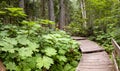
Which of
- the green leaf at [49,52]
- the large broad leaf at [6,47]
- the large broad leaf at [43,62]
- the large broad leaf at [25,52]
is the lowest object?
the large broad leaf at [43,62]

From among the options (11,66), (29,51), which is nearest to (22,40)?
(29,51)

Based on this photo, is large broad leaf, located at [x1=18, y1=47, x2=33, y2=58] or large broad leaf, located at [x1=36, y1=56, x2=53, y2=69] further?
Result: large broad leaf, located at [x1=36, y1=56, x2=53, y2=69]

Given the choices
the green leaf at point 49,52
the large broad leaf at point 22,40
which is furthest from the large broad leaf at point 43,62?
the large broad leaf at point 22,40

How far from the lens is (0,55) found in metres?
5.70

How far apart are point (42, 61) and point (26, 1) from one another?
14067 millimetres

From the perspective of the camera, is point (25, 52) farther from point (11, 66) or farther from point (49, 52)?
point (49, 52)

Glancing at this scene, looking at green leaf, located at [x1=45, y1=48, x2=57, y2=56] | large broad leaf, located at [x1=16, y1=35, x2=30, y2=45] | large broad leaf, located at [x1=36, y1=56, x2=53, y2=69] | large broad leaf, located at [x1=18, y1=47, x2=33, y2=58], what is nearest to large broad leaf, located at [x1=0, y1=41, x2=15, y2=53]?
large broad leaf, located at [x1=18, y1=47, x2=33, y2=58]

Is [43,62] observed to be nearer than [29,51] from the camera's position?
No

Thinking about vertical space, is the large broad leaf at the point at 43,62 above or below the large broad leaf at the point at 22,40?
below

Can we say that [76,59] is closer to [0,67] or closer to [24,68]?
[24,68]

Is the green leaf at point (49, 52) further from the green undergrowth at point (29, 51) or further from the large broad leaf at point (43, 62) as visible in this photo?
the large broad leaf at point (43, 62)

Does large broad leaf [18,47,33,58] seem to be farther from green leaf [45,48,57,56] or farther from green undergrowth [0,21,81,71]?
green leaf [45,48,57,56]

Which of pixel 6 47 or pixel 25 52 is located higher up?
pixel 6 47

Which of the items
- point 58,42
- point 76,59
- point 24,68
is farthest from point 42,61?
point 76,59
